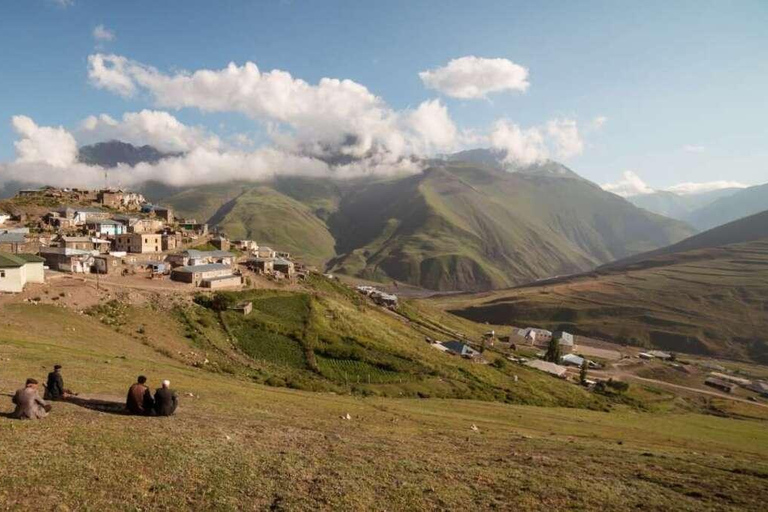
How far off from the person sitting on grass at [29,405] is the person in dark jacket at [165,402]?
13.8ft

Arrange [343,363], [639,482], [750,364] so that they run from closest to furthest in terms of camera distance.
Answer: [639,482]
[343,363]
[750,364]

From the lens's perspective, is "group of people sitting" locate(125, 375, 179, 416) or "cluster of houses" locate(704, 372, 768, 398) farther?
"cluster of houses" locate(704, 372, 768, 398)

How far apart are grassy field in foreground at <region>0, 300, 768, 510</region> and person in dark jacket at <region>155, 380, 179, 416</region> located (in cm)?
59

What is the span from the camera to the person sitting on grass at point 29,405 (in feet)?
59.3

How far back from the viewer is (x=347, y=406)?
36.8 metres

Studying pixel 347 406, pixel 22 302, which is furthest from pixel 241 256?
pixel 347 406

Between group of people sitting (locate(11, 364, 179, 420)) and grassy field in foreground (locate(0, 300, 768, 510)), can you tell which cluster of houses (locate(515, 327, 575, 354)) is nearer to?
grassy field in foreground (locate(0, 300, 768, 510))

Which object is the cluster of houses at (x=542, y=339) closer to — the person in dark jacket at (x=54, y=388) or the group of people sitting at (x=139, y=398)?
the group of people sitting at (x=139, y=398)

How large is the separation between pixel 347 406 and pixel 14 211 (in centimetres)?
10508

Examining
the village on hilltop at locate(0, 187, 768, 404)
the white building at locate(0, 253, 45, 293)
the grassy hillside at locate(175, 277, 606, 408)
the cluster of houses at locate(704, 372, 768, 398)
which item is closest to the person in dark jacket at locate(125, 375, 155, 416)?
the grassy hillside at locate(175, 277, 606, 408)

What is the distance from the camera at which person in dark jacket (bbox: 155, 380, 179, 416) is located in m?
21.2

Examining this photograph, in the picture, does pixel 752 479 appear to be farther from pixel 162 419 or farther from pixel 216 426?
pixel 162 419

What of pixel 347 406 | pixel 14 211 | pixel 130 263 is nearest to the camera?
pixel 347 406

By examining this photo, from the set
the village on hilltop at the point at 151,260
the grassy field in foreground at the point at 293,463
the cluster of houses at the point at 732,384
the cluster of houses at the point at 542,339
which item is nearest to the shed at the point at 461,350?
the village on hilltop at the point at 151,260
